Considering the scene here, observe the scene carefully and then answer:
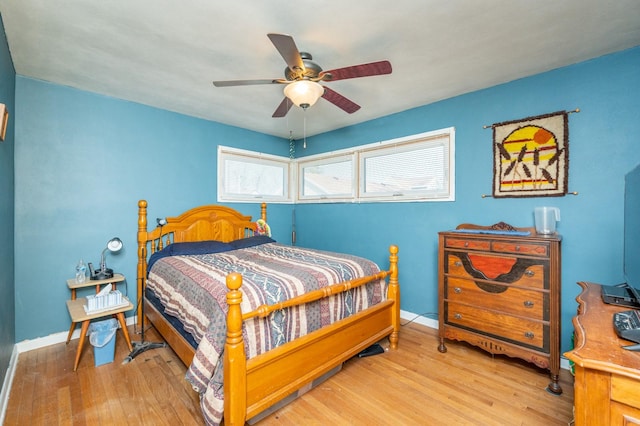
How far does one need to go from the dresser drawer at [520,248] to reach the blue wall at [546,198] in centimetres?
48

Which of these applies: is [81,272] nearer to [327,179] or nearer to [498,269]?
[327,179]

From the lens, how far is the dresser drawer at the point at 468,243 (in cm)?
243

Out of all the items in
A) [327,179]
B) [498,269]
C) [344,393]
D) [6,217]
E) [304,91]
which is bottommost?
[344,393]

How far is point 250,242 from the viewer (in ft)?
12.2

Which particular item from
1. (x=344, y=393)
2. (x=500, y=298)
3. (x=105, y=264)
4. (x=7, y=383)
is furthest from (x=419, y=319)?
(x=7, y=383)

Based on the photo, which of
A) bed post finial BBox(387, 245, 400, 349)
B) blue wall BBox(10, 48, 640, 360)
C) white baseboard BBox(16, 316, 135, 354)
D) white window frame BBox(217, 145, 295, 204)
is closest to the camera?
blue wall BBox(10, 48, 640, 360)

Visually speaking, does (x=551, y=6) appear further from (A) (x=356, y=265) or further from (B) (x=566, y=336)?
(B) (x=566, y=336)

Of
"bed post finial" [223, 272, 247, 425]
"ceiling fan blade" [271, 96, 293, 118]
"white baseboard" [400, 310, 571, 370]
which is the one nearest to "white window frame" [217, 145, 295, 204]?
"ceiling fan blade" [271, 96, 293, 118]

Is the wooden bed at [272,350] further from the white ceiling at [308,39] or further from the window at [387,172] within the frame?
the white ceiling at [308,39]

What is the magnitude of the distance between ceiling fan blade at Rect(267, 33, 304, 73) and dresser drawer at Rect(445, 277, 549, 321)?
2.20m

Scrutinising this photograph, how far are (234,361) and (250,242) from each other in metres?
2.25

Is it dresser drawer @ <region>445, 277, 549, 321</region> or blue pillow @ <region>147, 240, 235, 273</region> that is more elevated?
blue pillow @ <region>147, 240, 235, 273</region>

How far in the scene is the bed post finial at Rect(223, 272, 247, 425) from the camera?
60.8 inches

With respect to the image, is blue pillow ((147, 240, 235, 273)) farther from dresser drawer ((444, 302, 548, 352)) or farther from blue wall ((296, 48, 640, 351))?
dresser drawer ((444, 302, 548, 352))
